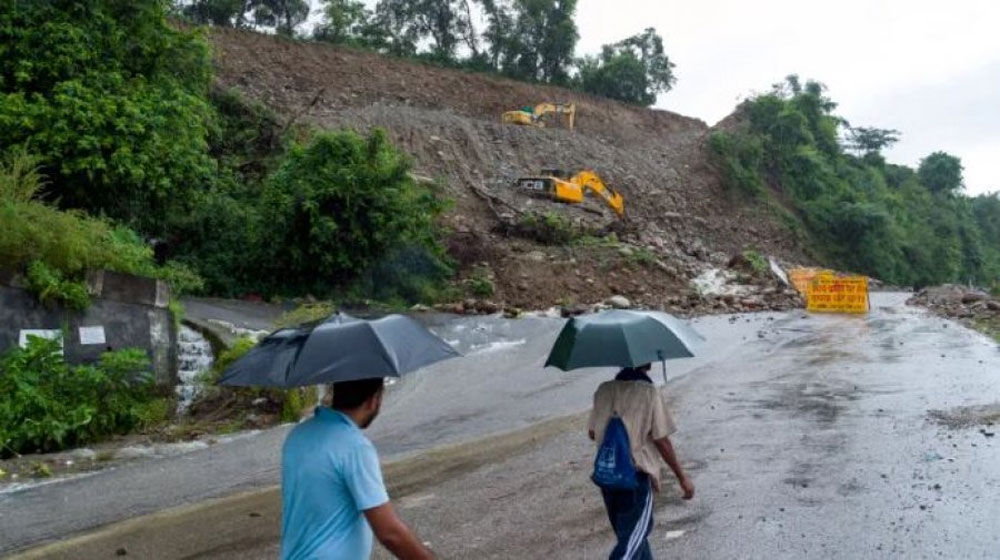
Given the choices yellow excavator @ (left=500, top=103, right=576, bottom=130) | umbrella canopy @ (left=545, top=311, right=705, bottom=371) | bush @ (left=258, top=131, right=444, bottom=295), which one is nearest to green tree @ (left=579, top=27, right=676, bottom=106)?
yellow excavator @ (left=500, top=103, right=576, bottom=130)

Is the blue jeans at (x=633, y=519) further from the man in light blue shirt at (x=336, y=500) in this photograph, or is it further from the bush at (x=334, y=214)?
the bush at (x=334, y=214)

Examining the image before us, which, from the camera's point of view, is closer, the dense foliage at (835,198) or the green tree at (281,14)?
the green tree at (281,14)

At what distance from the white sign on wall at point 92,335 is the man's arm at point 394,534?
36.1ft

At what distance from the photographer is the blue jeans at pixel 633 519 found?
14.5 feet

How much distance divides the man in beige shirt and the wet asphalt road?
140cm

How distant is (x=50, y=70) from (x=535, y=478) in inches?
616

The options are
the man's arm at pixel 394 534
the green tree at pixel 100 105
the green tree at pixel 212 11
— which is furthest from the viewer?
the green tree at pixel 212 11

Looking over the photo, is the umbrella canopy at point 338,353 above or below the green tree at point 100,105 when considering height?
below

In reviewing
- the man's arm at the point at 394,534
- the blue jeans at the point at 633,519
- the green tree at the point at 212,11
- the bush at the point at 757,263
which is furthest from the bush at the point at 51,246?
the green tree at the point at 212,11

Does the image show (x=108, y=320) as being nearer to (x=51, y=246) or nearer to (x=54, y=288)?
(x=54, y=288)

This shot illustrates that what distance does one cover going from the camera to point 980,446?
26.3 ft

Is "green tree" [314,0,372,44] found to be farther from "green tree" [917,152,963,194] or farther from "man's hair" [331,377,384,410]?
"green tree" [917,152,963,194]

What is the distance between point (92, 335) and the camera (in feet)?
40.8

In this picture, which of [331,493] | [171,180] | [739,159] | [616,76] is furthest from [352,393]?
[616,76]
